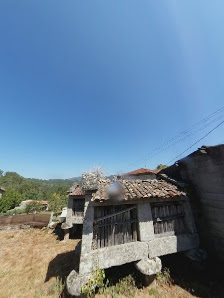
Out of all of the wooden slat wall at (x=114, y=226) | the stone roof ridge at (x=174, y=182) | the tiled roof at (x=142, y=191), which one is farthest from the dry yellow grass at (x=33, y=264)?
the stone roof ridge at (x=174, y=182)

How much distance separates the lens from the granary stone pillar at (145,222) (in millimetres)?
6492

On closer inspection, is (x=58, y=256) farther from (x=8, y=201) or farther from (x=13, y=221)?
(x=8, y=201)

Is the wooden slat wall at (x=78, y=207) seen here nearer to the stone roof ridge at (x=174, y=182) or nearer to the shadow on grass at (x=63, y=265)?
the shadow on grass at (x=63, y=265)

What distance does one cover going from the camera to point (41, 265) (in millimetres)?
9188

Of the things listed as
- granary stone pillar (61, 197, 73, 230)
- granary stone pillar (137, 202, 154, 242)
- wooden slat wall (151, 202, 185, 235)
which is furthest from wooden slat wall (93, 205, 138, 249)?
A: granary stone pillar (61, 197, 73, 230)

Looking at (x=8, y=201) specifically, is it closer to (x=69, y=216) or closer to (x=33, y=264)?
(x=69, y=216)

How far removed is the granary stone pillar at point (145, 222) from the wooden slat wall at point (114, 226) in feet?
0.89

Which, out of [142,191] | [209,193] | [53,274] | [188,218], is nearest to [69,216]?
[53,274]

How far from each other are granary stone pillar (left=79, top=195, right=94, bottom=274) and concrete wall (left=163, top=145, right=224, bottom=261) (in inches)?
230

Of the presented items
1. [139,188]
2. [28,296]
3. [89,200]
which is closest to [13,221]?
[28,296]

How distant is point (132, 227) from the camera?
6711 millimetres

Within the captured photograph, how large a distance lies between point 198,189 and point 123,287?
596cm

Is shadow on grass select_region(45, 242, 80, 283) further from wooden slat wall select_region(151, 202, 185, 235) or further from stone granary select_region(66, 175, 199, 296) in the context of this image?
wooden slat wall select_region(151, 202, 185, 235)

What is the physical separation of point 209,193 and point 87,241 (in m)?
6.33
